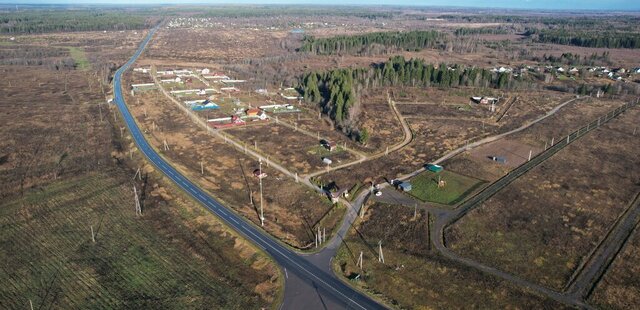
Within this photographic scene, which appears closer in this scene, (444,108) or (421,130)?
(421,130)

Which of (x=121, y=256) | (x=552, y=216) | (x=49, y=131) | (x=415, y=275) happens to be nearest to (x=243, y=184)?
(x=121, y=256)

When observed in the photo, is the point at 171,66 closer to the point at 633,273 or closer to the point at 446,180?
the point at 446,180

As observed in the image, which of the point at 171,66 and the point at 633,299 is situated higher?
the point at 171,66

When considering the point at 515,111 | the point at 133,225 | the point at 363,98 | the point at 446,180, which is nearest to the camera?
the point at 133,225

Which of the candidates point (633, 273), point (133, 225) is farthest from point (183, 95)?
point (633, 273)

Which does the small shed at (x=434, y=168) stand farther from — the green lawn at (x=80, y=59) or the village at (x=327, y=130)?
the green lawn at (x=80, y=59)

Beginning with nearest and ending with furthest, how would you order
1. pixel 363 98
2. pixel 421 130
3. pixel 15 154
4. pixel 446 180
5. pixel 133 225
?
pixel 133 225
pixel 446 180
pixel 15 154
pixel 421 130
pixel 363 98
